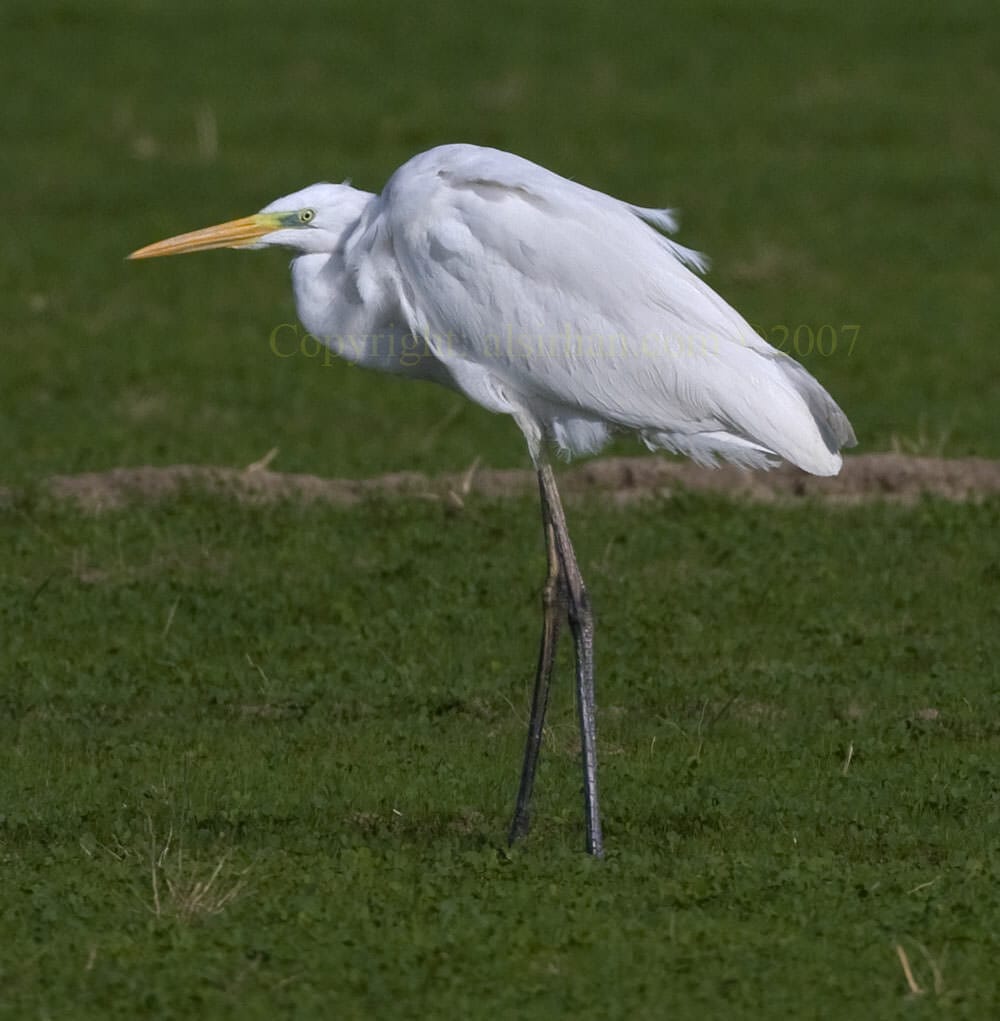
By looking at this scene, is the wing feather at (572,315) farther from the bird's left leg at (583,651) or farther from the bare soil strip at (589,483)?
the bare soil strip at (589,483)

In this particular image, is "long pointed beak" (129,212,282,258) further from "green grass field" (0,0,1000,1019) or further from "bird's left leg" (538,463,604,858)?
"green grass field" (0,0,1000,1019)

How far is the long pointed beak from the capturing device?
25.7 ft

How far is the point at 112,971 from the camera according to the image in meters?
5.73

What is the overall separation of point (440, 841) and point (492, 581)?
2.83 meters

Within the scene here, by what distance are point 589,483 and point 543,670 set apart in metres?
3.78

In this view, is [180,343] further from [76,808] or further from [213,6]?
[213,6]

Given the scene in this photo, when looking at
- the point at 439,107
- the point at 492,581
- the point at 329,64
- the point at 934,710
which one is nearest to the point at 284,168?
the point at 439,107

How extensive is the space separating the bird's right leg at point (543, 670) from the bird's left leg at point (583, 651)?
1.3 inches

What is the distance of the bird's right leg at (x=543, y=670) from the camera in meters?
7.39

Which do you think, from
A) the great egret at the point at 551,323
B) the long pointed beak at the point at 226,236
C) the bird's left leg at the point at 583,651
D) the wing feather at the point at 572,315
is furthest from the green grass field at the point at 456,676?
the long pointed beak at the point at 226,236

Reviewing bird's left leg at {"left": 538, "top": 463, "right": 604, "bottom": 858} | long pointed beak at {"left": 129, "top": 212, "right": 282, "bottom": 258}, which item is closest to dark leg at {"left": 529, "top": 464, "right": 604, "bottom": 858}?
bird's left leg at {"left": 538, "top": 463, "right": 604, "bottom": 858}

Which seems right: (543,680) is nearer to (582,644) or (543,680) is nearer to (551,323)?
(582,644)

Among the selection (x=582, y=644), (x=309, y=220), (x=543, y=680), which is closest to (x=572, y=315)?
(x=309, y=220)

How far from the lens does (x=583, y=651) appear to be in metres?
7.82
